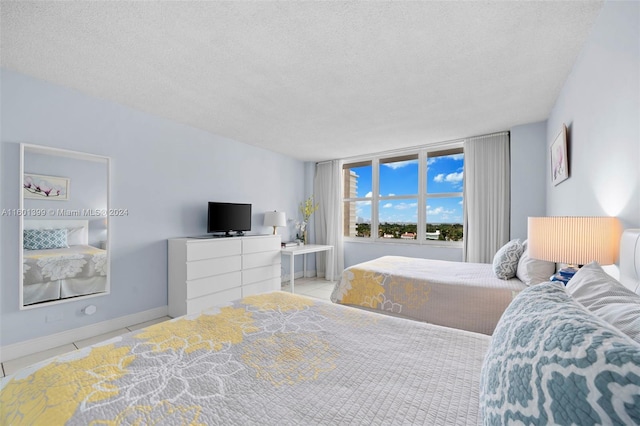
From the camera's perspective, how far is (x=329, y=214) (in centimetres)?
558

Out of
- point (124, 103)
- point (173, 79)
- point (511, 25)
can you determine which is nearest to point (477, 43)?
point (511, 25)

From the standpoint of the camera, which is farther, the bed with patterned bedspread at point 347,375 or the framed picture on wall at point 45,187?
the framed picture on wall at point 45,187

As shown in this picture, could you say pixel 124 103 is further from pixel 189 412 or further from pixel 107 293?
pixel 189 412

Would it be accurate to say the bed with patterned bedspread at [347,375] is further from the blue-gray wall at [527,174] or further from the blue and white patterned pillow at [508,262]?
the blue-gray wall at [527,174]

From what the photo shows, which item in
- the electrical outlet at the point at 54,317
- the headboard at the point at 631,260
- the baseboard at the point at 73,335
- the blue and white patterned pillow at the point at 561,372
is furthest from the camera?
the electrical outlet at the point at 54,317

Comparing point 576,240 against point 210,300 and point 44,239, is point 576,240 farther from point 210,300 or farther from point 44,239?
point 44,239

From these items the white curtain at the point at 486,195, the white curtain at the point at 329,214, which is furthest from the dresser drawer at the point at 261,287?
the white curtain at the point at 486,195

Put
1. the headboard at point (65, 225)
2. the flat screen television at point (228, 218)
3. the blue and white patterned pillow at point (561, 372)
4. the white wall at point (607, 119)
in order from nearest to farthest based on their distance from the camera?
1. the blue and white patterned pillow at point (561, 372)
2. the white wall at point (607, 119)
3. the headboard at point (65, 225)
4. the flat screen television at point (228, 218)

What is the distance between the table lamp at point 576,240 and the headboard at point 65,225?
3.83 metres

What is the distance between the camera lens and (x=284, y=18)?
1.74 metres

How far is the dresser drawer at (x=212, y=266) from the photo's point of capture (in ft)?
10.8

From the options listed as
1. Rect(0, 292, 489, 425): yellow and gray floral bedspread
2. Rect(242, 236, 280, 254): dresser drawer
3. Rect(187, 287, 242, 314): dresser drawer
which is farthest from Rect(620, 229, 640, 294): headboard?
Rect(242, 236, 280, 254): dresser drawer

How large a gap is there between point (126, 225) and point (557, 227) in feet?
12.6

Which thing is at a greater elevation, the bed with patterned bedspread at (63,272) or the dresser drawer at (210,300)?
the bed with patterned bedspread at (63,272)
